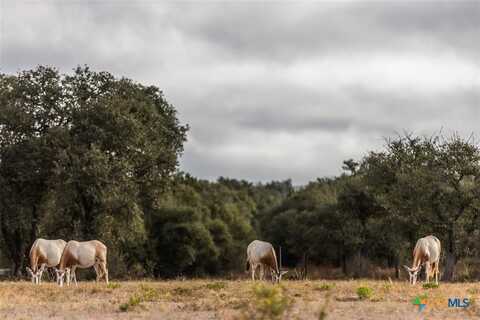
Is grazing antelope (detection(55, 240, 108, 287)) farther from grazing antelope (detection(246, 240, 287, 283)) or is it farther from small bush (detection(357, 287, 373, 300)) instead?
small bush (detection(357, 287, 373, 300))

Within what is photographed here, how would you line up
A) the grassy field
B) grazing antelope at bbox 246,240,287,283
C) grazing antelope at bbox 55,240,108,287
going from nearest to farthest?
the grassy field
grazing antelope at bbox 55,240,108,287
grazing antelope at bbox 246,240,287,283

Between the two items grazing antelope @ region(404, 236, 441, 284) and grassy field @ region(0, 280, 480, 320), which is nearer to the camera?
grassy field @ region(0, 280, 480, 320)

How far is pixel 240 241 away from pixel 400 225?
152ft

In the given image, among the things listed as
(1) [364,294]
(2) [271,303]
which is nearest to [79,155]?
(1) [364,294]

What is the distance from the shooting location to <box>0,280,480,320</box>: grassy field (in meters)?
20.6

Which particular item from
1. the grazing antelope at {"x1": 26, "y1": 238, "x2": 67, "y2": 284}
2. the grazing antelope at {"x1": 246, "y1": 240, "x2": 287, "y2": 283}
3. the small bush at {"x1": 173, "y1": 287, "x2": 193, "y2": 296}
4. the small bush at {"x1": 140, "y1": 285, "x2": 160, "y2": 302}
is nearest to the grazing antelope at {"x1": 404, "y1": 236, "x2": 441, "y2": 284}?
the grazing antelope at {"x1": 246, "y1": 240, "x2": 287, "y2": 283}

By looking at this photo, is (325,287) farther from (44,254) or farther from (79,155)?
(79,155)

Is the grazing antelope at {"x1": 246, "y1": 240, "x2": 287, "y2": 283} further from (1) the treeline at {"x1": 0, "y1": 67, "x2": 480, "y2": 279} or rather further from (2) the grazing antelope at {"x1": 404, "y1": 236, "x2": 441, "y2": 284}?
(1) the treeline at {"x1": 0, "y1": 67, "x2": 480, "y2": 279}

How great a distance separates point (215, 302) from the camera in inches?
898

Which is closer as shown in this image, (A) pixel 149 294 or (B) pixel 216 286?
(A) pixel 149 294

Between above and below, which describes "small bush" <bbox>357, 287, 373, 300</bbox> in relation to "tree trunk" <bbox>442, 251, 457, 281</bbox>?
below

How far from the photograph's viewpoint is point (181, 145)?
4959 centimetres

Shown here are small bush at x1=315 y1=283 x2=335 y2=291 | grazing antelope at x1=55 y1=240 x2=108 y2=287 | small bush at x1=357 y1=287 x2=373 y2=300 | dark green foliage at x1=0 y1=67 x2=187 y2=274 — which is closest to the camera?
small bush at x1=357 y1=287 x2=373 y2=300

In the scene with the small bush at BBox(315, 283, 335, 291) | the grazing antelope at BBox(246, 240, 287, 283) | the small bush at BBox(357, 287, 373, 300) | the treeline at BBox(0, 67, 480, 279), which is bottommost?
the small bush at BBox(357, 287, 373, 300)
